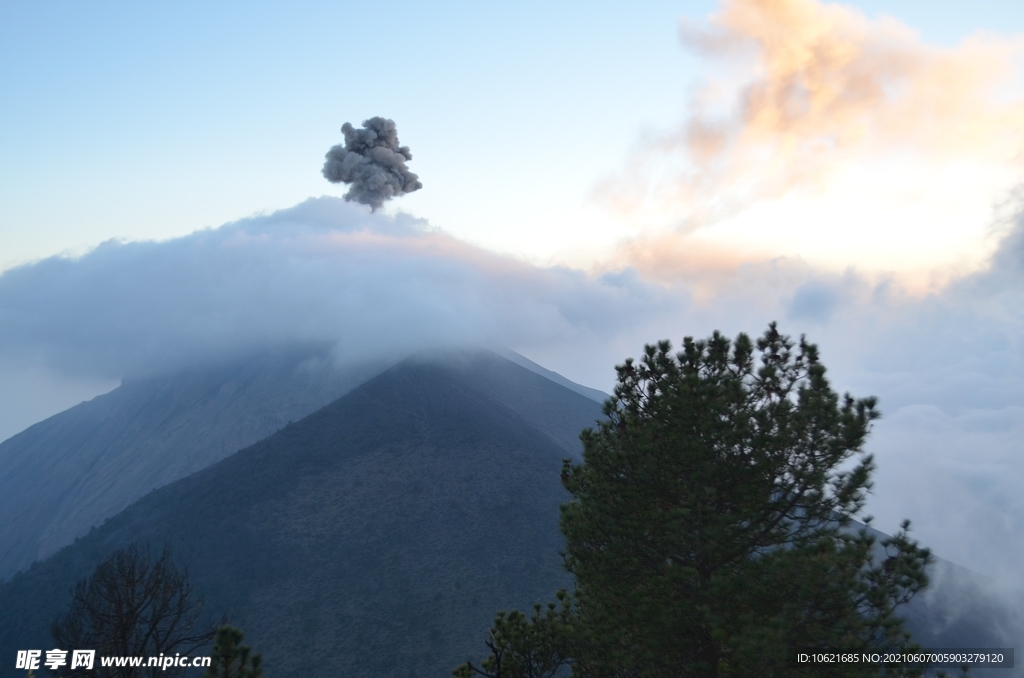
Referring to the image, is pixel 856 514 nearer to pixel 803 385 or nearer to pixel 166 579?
pixel 803 385

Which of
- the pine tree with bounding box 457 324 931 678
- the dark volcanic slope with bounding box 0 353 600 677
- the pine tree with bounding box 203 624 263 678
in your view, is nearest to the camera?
the pine tree with bounding box 203 624 263 678

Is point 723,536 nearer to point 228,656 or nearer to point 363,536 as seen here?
point 228,656

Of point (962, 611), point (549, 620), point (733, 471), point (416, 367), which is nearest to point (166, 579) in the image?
point (549, 620)

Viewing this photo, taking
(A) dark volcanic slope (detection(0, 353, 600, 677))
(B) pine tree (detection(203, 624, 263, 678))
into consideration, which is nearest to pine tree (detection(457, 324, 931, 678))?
(B) pine tree (detection(203, 624, 263, 678))

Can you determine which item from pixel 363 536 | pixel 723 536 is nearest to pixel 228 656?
pixel 723 536

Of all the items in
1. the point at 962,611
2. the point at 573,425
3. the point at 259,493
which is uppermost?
the point at 573,425

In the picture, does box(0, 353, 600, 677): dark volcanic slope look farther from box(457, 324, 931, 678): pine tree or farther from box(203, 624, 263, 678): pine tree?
box(203, 624, 263, 678): pine tree

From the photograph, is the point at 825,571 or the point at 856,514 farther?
the point at 856,514

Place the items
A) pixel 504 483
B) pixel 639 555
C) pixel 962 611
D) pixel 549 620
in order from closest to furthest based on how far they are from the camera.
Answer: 1. pixel 639 555
2. pixel 549 620
3. pixel 962 611
4. pixel 504 483

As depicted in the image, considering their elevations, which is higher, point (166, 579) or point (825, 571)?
point (825, 571)
